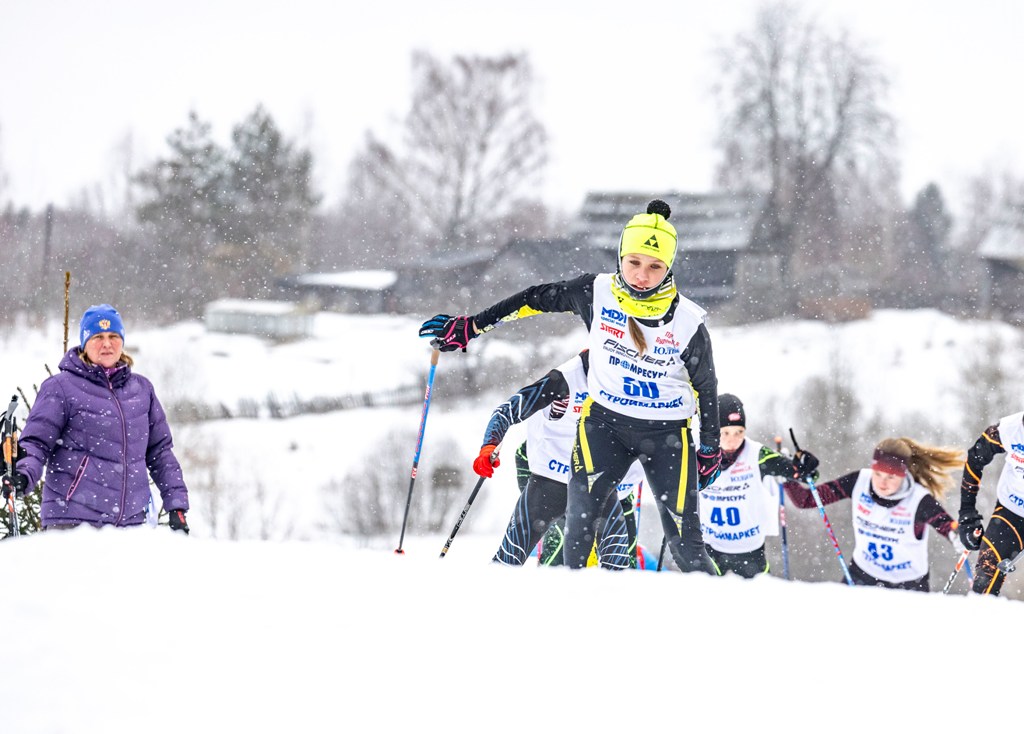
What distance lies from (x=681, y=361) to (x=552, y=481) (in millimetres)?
1439

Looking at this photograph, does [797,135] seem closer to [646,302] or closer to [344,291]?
[344,291]

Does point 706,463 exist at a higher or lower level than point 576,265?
higher

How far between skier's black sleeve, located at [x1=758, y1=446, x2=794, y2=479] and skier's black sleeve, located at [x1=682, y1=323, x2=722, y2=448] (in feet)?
6.79

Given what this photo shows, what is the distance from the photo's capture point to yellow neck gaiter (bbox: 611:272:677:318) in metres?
4.50

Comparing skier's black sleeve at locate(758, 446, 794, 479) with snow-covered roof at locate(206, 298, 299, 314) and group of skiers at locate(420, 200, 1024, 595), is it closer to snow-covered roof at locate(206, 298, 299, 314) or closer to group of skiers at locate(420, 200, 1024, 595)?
group of skiers at locate(420, 200, 1024, 595)

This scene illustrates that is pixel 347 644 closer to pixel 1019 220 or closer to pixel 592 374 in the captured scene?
pixel 592 374

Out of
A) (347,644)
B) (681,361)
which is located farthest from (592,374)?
(347,644)

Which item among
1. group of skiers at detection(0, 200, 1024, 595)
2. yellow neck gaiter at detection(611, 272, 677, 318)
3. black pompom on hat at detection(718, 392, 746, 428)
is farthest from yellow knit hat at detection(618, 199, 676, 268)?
black pompom on hat at detection(718, 392, 746, 428)

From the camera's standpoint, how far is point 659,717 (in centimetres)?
238

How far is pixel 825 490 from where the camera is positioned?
7.12 meters

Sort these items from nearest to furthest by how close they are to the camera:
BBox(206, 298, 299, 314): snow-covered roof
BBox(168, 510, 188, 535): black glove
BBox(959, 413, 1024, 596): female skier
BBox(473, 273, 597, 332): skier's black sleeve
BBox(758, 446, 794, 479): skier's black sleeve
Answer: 1. BBox(473, 273, 597, 332): skier's black sleeve
2. BBox(168, 510, 188, 535): black glove
3. BBox(959, 413, 1024, 596): female skier
4. BBox(758, 446, 794, 479): skier's black sleeve
5. BBox(206, 298, 299, 314): snow-covered roof

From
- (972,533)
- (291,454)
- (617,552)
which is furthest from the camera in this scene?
(291,454)

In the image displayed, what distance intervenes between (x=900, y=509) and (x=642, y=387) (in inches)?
117

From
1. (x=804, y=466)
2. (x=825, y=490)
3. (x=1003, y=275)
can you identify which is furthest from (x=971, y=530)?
(x=1003, y=275)
